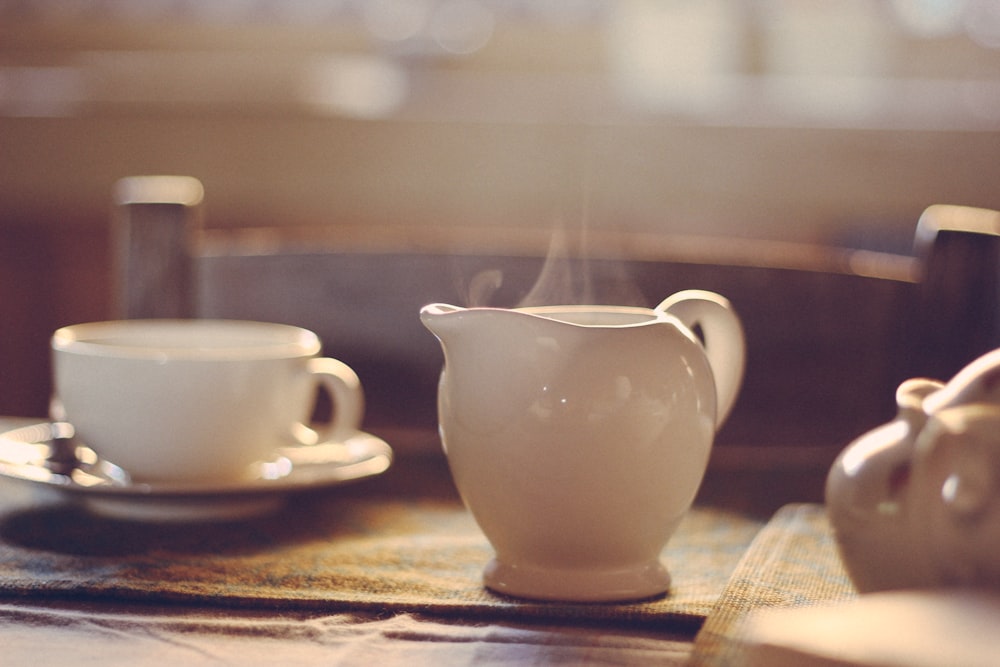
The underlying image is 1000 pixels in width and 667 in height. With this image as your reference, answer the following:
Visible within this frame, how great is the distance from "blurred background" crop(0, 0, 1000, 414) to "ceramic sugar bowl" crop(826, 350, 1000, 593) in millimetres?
1850

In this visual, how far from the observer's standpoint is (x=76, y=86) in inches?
106

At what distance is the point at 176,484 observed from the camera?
67 centimetres

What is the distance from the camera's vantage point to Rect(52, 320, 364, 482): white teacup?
656 millimetres

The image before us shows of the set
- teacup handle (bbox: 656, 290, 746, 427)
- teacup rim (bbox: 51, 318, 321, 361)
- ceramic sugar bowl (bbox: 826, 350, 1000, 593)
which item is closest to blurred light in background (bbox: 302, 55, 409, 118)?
teacup rim (bbox: 51, 318, 321, 361)

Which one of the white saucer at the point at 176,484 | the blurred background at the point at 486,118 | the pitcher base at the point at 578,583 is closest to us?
the pitcher base at the point at 578,583

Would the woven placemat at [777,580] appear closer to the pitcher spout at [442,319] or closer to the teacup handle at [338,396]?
the pitcher spout at [442,319]

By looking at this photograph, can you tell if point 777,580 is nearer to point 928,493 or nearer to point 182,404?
point 928,493

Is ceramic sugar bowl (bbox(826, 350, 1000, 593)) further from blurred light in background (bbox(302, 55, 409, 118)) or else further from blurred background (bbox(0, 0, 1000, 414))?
blurred light in background (bbox(302, 55, 409, 118))

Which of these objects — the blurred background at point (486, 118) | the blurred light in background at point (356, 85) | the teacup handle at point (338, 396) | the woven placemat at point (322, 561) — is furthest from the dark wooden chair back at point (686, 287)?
the blurred light in background at point (356, 85)

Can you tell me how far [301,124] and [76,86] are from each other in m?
0.62

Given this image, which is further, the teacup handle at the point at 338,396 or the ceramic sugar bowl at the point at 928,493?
the teacup handle at the point at 338,396

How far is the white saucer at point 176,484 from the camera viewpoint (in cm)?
64

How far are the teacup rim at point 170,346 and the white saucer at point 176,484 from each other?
0.06m

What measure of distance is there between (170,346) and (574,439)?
377 mm
